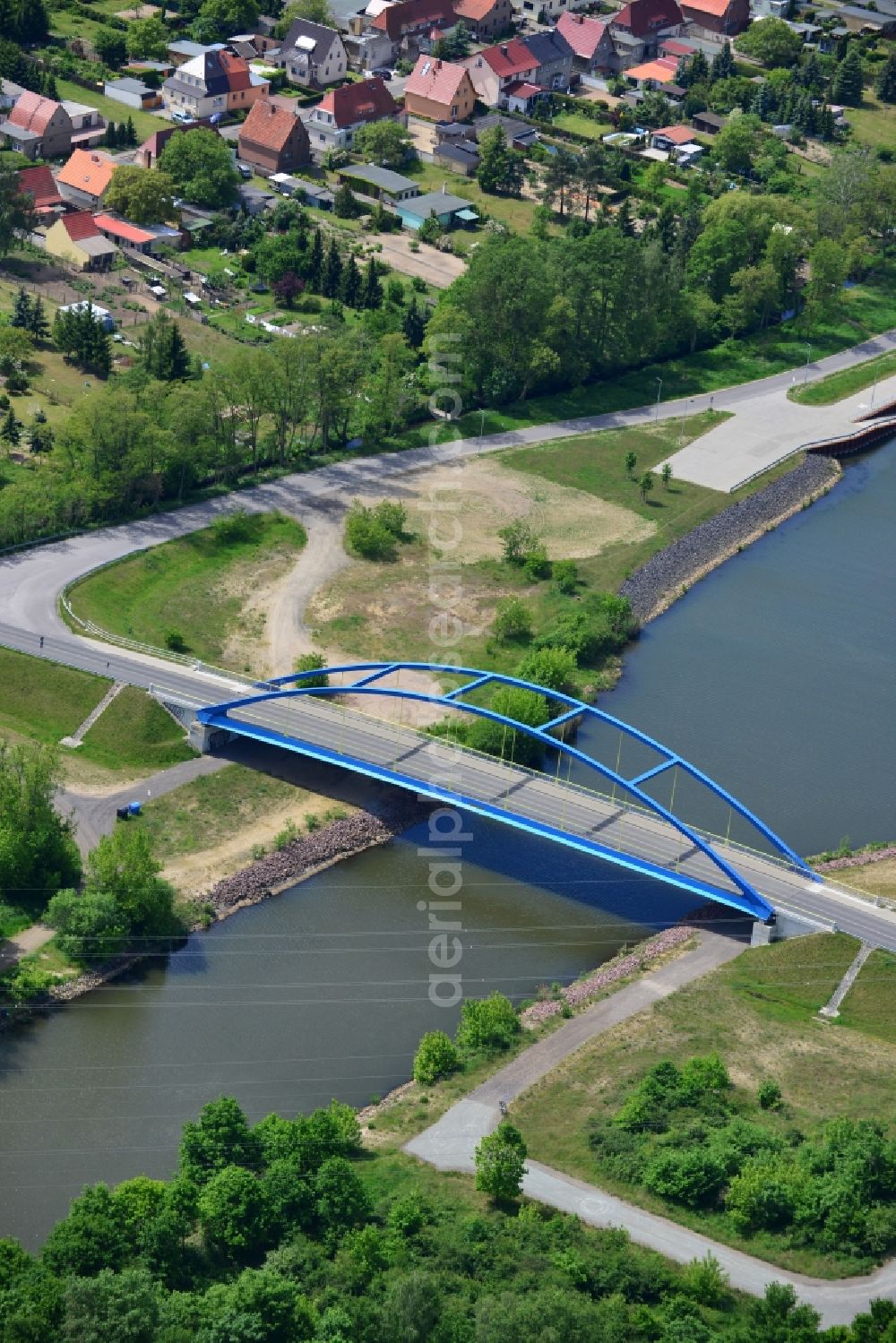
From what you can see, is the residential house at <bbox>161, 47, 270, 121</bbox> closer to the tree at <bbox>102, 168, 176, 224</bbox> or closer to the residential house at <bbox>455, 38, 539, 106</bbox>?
the residential house at <bbox>455, 38, 539, 106</bbox>

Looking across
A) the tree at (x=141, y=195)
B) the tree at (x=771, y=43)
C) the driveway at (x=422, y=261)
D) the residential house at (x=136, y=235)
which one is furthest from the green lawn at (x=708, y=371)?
the tree at (x=771, y=43)

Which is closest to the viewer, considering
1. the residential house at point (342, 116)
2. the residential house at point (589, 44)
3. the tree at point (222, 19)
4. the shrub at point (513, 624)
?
the shrub at point (513, 624)

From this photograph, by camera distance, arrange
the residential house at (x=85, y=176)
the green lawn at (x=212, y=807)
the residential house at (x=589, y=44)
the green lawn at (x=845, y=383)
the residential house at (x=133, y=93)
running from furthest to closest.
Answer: the residential house at (x=589, y=44) → the residential house at (x=133, y=93) → the residential house at (x=85, y=176) → the green lawn at (x=845, y=383) → the green lawn at (x=212, y=807)

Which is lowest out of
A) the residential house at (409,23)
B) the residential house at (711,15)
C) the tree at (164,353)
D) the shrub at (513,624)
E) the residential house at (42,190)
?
the shrub at (513,624)

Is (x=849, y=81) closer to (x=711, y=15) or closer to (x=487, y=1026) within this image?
→ (x=711, y=15)

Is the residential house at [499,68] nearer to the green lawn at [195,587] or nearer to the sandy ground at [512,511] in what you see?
the sandy ground at [512,511]

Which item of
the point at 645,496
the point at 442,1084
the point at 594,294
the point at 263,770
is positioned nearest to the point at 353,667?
the point at 263,770
